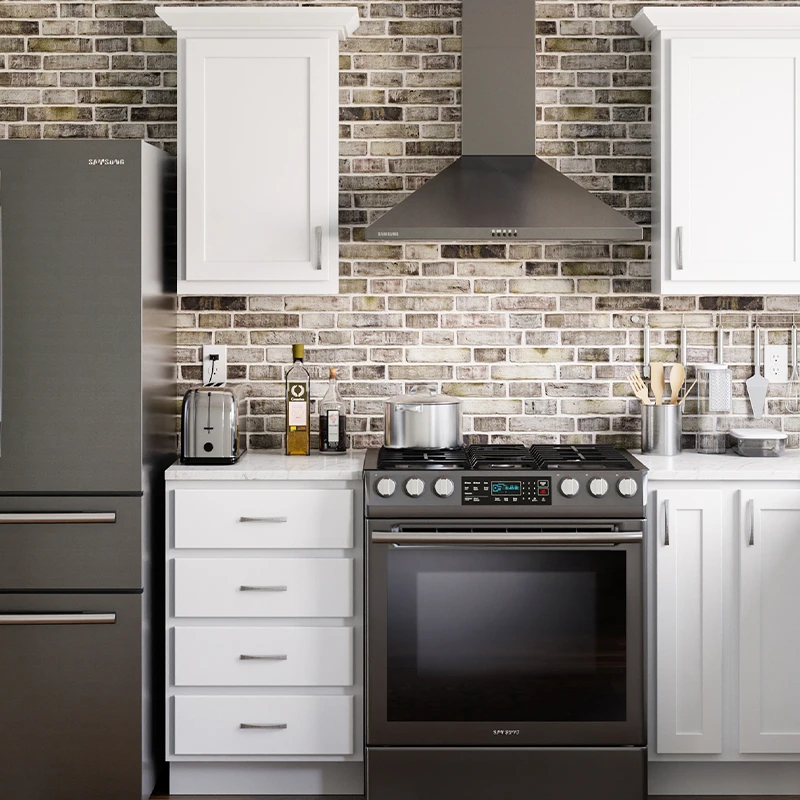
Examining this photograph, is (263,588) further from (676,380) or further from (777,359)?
(777,359)

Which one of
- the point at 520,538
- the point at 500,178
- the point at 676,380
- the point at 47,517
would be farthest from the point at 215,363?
the point at 676,380

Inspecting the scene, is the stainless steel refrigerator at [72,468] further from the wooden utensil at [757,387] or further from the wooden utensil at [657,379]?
the wooden utensil at [757,387]

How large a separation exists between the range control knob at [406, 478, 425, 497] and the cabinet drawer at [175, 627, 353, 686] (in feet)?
1.57

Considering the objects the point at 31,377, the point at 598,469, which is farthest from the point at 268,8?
the point at 598,469

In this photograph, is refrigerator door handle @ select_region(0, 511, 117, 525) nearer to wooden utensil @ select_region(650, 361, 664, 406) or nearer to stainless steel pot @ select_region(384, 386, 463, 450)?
stainless steel pot @ select_region(384, 386, 463, 450)

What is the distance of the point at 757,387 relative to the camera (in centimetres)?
319

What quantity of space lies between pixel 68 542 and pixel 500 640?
1.31 meters

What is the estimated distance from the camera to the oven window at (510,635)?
104 inches

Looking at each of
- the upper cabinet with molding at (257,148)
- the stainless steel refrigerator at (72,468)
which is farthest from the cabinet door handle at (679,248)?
the stainless steel refrigerator at (72,468)

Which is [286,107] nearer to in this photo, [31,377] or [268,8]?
[268,8]

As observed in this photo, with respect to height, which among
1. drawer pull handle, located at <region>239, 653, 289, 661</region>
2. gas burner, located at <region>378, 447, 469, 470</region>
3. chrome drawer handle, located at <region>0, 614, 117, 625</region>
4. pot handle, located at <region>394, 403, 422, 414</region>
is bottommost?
drawer pull handle, located at <region>239, 653, 289, 661</region>

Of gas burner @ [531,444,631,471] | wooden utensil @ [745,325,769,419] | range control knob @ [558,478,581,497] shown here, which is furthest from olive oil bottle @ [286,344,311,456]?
wooden utensil @ [745,325,769,419]

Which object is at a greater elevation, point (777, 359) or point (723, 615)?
point (777, 359)

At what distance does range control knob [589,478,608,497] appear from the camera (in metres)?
2.60
